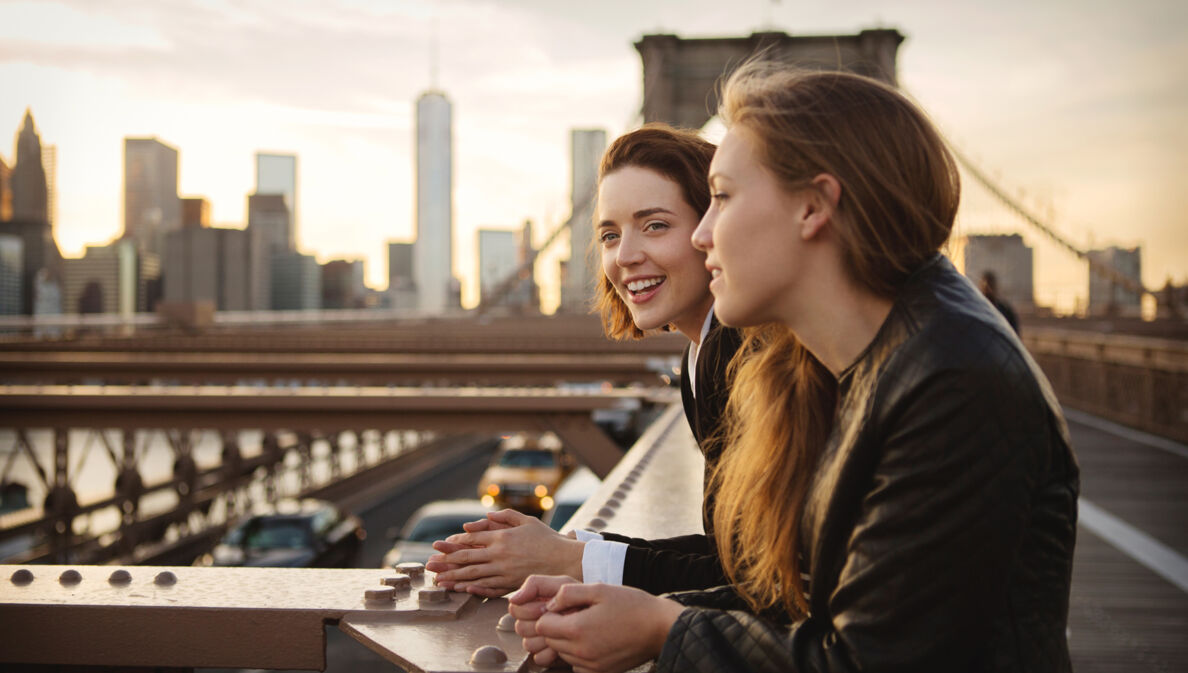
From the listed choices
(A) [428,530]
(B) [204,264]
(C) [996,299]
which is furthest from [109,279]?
(C) [996,299]

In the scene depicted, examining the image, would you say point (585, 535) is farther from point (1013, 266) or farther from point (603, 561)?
point (1013, 266)

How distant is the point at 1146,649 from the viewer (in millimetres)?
4609

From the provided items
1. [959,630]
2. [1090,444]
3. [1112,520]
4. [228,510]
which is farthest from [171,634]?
[228,510]

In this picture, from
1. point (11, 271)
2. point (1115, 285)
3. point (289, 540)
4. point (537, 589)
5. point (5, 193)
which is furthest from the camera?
point (5, 193)

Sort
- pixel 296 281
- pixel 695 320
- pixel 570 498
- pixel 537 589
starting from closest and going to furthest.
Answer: pixel 537 589 → pixel 695 320 → pixel 570 498 → pixel 296 281

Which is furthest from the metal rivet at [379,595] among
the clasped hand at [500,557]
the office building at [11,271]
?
the office building at [11,271]

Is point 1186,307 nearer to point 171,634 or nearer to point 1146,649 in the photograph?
point 1146,649

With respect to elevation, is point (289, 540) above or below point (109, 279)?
below

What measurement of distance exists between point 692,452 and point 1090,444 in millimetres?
9467

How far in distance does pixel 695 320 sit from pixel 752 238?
30.4 inches

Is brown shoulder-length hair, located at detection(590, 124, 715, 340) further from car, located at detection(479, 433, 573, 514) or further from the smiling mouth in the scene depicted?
car, located at detection(479, 433, 573, 514)

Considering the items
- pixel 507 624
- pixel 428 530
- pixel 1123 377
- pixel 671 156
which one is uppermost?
pixel 671 156

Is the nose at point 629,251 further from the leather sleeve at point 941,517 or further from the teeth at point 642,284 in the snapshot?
the leather sleeve at point 941,517

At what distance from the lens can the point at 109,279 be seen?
256 feet
